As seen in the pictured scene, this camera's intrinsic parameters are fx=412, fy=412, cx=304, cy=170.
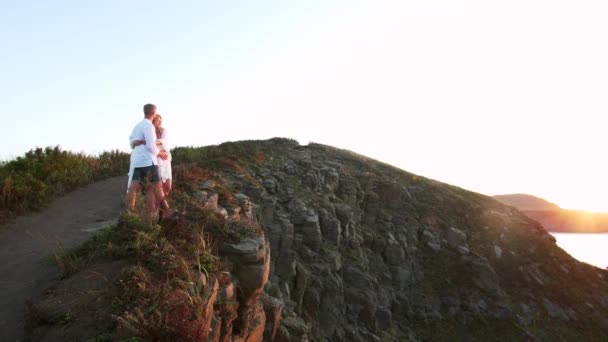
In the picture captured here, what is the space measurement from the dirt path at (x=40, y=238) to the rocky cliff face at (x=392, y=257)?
363 cm

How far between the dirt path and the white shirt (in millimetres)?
2108

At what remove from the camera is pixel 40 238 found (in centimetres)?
937

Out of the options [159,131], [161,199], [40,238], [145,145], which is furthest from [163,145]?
[40,238]

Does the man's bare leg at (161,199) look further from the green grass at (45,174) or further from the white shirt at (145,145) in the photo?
the green grass at (45,174)

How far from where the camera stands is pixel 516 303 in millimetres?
19891

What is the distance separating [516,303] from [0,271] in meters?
20.6

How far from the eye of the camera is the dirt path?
652cm

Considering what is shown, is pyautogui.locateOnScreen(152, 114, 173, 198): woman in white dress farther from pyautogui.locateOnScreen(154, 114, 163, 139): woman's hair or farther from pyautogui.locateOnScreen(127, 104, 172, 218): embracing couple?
pyautogui.locateOnScreen(127, 104, 172, 218): embracing couple

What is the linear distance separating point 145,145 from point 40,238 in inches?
125

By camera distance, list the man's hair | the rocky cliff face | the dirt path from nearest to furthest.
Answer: the dirt path → the man's hair → the rocky cliff face

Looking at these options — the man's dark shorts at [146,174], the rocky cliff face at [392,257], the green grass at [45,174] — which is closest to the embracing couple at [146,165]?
the man's dark shorts at [146,174]

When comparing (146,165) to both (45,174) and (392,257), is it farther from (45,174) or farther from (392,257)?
(392,257)

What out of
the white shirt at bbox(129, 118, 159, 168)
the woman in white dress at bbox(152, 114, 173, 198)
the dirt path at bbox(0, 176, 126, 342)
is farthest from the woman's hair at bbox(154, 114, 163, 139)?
the dirt path at bbox(0, 176, 126, 342)

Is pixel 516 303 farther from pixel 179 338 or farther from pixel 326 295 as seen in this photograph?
pixel 179 338
